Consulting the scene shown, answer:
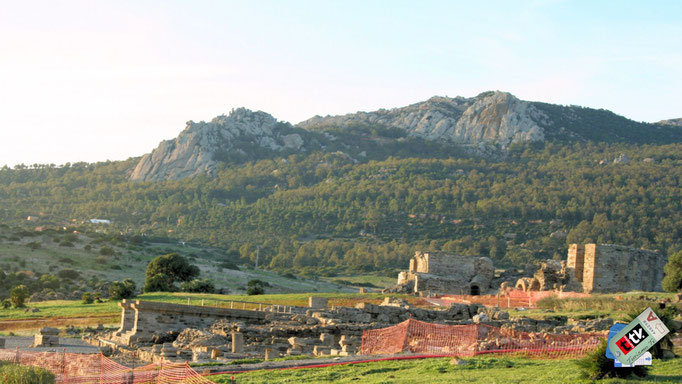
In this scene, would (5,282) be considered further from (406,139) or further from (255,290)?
(406,139)

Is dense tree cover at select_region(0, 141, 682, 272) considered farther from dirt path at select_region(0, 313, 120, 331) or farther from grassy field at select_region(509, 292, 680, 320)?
grassy field at select_region(509, 292, 680, 320)

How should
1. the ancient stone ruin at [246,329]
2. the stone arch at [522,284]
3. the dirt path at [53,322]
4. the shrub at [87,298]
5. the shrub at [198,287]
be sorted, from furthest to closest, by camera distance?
the stone arch at [522,284] < the shrub at [198,287] < the shrub at [87,298] < the dirt path at [53,322] < the ancient stone ruin at [246,329]

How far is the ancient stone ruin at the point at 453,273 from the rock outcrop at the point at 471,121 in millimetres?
89137

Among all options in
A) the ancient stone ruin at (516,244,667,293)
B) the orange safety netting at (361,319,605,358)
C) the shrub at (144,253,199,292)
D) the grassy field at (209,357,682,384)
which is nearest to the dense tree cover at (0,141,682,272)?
the shrub at (144,253,199,292)

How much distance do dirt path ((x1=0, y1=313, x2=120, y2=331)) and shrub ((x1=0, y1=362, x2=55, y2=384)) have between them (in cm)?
1521

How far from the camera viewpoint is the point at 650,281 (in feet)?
144

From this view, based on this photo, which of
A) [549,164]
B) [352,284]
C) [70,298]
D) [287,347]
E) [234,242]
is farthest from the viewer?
[549,164]

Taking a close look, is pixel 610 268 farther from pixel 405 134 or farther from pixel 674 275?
pixel 405 134

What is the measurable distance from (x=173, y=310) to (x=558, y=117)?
128716mm

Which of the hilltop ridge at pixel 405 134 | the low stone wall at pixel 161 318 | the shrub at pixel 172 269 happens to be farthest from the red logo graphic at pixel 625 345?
the hilltop ridge at pixel 405 134

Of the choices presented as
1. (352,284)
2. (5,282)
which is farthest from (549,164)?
(5,282)

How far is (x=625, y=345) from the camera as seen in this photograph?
1035cm

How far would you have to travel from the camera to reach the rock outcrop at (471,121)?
138500 millimetres

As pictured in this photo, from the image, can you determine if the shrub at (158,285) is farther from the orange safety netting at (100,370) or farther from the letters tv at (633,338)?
the letters tv at (633,338)
